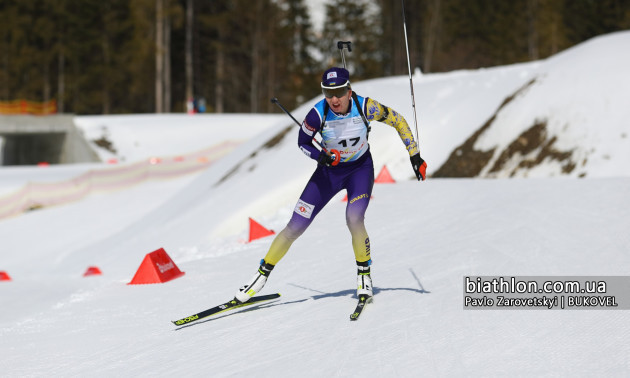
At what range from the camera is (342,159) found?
5.77 metres

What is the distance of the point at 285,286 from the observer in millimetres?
7012

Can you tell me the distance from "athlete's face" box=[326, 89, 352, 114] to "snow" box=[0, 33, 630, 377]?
1649mm

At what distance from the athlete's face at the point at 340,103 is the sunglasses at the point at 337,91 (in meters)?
0.02

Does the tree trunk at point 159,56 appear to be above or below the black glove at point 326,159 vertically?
above

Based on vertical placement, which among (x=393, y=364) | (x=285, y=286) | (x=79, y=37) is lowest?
(x=393, y=364)

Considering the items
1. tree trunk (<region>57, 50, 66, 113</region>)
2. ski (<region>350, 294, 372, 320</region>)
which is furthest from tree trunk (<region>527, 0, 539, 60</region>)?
ski (<region>350, 294, 372, 320</region>)

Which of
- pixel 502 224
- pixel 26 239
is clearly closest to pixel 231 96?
pixel 26 239

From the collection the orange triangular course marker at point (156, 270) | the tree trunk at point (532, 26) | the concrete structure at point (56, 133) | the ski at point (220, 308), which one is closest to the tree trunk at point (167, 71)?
the concrete structure at point (56, 133)

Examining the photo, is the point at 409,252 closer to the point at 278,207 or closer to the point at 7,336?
the point at 7,336

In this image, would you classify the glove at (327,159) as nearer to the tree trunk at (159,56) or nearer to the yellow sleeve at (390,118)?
the yellow sleeve at (390,118)

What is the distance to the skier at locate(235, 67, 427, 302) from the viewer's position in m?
5.55

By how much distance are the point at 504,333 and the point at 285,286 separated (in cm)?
287

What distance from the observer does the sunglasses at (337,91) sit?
547 cm

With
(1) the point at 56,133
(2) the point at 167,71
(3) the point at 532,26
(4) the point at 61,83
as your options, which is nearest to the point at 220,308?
(1) the point at 56,133
